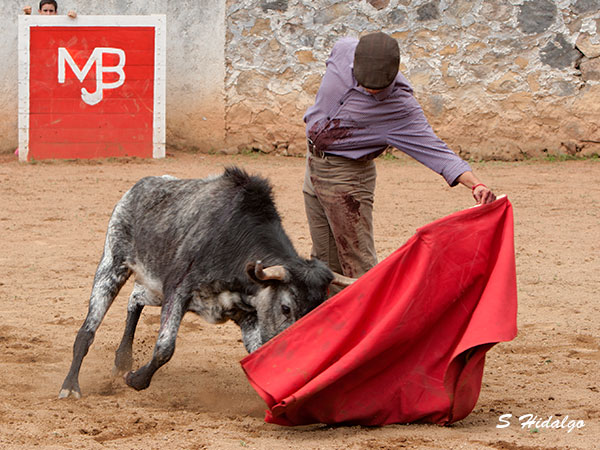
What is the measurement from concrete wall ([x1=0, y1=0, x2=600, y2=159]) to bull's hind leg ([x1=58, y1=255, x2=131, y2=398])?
6630mm

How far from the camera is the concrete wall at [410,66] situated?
10797 mm

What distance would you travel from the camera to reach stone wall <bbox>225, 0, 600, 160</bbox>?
35.4 feet

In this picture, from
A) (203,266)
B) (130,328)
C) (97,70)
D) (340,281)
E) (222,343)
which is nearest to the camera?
(340,281)

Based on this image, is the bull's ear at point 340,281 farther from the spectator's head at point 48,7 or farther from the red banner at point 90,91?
the spectator's head at point 48,7

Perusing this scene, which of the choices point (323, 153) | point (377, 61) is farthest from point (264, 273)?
point (377, 61)

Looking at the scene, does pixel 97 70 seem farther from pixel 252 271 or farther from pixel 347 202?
pixel 252 271

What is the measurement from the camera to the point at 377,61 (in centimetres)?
391

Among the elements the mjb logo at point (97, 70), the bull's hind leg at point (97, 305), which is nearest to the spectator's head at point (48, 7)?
the mjb logo at point (97, 70)

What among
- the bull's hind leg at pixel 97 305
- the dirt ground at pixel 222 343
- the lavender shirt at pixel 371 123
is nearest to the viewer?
the dirt ground at pixel 222 343

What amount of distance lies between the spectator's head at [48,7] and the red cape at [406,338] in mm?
8007

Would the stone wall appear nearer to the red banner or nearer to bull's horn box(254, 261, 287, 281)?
the red banner

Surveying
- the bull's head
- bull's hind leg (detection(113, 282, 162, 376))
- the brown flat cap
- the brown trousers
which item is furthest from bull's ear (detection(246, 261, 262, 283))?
bull's hind leg (detection(113, 282, 162, 376))

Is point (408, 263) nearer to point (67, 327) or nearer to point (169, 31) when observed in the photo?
point (67, 327)

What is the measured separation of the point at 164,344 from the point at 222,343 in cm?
107
